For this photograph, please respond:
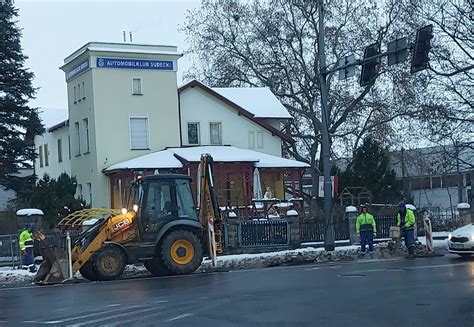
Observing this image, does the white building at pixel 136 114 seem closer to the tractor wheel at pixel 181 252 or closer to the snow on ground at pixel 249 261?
the snow on ground at pixel 249 261

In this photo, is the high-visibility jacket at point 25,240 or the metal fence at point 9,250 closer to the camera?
the high-visibility jacket at point 25,240

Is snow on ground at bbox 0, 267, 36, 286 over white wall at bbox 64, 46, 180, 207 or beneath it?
beneath

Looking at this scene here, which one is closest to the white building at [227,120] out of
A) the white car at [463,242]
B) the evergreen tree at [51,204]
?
the evergreen tree at [51,204]

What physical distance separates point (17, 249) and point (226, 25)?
27904 mm

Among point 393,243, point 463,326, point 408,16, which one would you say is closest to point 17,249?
point 393,243

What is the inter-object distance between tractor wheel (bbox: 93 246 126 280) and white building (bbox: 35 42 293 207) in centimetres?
2140

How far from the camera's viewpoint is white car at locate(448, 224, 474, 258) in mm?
21844

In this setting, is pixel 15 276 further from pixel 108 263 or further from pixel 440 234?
pixel 440 234

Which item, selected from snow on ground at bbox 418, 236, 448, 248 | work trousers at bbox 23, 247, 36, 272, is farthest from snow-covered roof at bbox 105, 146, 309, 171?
work trousers at bbox 23, 247, 36, 272

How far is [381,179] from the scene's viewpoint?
38438 mm

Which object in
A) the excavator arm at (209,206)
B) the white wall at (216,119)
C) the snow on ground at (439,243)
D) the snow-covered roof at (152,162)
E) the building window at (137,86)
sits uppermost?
the building window at (137,86)

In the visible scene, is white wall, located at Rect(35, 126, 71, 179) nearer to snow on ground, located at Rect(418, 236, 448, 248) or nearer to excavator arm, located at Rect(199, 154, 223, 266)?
snow on ground, located at Rect(418, 236, 448, 248)

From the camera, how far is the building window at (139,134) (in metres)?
41.8

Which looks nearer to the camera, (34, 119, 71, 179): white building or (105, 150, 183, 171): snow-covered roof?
(105, 150, 183, 171): snow-covered roof
